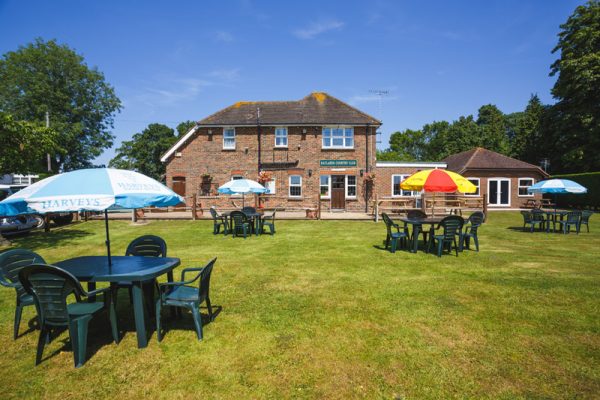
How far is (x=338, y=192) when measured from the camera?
22.8 m

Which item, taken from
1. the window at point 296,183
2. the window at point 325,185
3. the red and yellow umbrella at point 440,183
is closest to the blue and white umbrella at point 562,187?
the red and yellow umbrella at point 440,183

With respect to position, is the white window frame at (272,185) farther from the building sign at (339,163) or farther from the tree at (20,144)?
the tree at (20,144)

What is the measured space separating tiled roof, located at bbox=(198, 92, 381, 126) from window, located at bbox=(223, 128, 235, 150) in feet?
1.84

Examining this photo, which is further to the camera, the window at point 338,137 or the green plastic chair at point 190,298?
the window at point 338,137

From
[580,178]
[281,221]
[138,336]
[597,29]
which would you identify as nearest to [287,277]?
[138,336]

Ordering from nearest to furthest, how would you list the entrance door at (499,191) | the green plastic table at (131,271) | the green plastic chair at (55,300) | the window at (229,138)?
the green plastic chair at (55,300) → the green plastic table at (131,271) → the window at (229,138) → the entrance door at (499,191)

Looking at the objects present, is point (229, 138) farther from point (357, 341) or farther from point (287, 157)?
point (357, 341)

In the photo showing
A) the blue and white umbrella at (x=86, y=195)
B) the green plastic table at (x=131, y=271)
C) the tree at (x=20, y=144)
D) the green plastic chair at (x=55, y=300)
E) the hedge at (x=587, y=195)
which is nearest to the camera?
the green plastic chair at (x=55, y=300)

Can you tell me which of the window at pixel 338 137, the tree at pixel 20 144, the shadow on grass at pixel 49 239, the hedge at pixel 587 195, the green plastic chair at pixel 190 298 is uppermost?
the window at pixel 338 137

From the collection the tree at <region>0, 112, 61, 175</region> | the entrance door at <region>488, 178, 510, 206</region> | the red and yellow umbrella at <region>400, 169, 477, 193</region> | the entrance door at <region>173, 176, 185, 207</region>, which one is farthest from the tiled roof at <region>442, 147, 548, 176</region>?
the tree at <region>0, 112, 61, 175</region>

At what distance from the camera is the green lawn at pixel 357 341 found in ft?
10.9

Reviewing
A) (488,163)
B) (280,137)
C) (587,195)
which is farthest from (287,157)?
(587,195)

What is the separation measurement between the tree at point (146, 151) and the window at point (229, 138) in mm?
35263

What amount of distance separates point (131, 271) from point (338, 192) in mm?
19297
